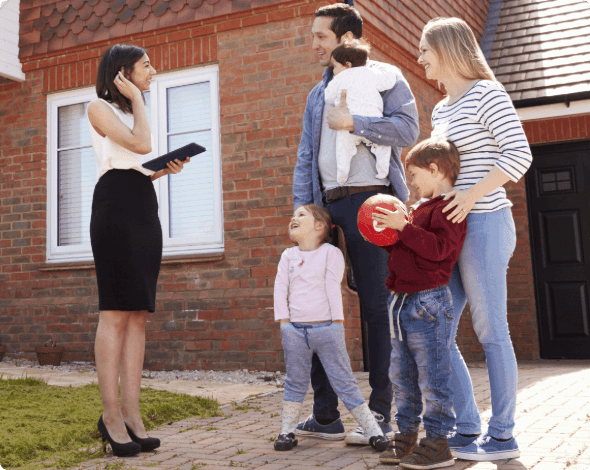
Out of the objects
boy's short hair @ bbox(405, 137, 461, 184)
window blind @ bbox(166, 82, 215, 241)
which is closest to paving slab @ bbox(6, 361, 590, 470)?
boy's short hair @ bbox(405, 137, 461, 184)

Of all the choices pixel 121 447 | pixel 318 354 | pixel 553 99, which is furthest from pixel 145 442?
pixel 553 99

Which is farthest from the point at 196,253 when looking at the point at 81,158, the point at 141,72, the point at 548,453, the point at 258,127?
the point at 548,453

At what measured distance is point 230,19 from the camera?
6.47 meters

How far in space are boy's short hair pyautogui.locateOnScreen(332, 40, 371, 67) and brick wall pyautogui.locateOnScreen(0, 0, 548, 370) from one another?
270 centimetres

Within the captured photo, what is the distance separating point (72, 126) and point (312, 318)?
17.1 feet

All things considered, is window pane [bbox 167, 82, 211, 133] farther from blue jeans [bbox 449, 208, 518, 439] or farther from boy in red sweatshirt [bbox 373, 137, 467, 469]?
blue jeans [bbox 449, 208, 518, 439]

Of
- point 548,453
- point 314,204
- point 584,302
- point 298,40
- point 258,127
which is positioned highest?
point 298,40

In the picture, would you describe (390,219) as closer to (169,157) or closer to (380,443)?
(380,443)

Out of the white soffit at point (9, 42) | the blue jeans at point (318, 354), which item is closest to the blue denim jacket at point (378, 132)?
the blue jeans at point (318, 354)

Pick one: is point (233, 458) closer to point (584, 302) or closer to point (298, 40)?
point (298, 40)

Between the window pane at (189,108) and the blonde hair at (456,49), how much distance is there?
3983 mm

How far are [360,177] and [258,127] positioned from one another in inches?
124

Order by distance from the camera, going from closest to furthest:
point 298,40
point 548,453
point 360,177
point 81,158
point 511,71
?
1. point 548,453
2. point 360,177
3. point 298,40
4. point 81,158
5. point 511,71

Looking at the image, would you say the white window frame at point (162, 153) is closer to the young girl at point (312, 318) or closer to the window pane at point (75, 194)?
the window pane at point (75, 194)
